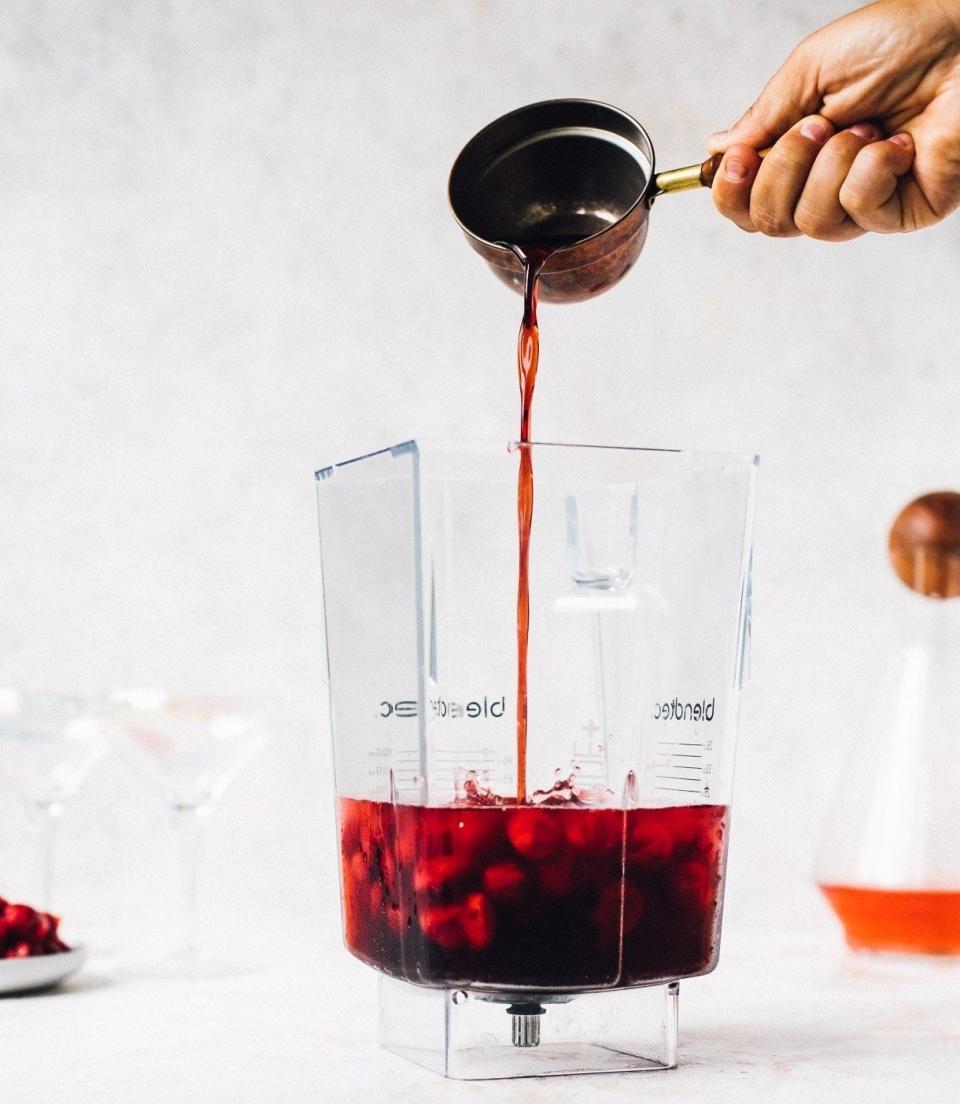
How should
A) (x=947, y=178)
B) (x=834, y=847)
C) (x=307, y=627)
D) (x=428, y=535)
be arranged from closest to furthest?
(x=428, y=535)
(x=947, y=178)
(x=834, y=847)
(x=307, y=627)

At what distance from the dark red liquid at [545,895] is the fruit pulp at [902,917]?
1.76 feet

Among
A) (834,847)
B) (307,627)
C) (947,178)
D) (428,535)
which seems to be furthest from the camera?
(307,627)

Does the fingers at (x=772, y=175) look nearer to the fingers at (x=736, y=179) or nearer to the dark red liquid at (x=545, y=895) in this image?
the fingers at (x=736, y=179)

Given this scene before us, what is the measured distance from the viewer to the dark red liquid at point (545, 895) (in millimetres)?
750

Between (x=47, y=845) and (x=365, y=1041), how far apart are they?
0.58 m

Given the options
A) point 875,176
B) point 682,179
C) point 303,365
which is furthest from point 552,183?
point 303,365

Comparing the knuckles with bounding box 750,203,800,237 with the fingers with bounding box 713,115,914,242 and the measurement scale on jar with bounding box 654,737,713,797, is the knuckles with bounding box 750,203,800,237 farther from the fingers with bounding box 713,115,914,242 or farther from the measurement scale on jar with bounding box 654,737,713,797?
the measurement scale on jar with bounding box 654,737,713,797

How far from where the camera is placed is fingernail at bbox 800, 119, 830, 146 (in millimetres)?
950

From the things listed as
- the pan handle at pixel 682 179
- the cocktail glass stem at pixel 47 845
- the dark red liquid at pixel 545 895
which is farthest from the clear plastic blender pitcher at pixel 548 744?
the cocktail glass stem at pixel 47 845

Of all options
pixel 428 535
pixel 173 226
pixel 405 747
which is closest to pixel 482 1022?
pixel 405 747

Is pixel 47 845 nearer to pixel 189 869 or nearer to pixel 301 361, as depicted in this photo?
pixel 189 869

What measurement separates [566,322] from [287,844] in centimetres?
67

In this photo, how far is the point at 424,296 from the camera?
155 centimetres

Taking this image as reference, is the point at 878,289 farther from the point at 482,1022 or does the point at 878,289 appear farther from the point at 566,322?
the point at 482,1022
